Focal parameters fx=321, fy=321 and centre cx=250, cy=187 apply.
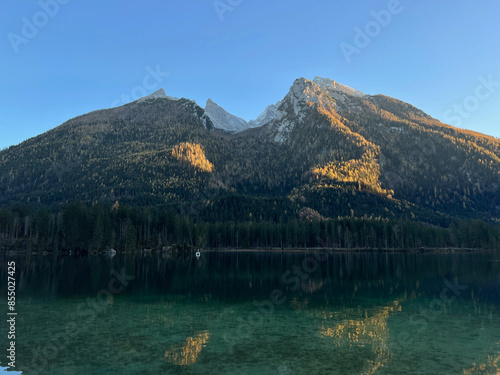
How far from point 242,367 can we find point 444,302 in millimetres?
32663

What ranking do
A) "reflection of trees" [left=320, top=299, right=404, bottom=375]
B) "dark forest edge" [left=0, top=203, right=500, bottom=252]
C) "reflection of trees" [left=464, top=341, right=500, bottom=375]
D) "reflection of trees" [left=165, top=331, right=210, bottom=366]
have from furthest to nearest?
"dark forest edge" [left=0, top=203, right=500, bottom=252] < "reflection of trees" [left=320, top=299, right=404, bottom=375] < "reflection of trees" [left=165, top=331, right=210, bottom=366] < "reflection of trees" [left=464, top=341, right=500, bottom=375]

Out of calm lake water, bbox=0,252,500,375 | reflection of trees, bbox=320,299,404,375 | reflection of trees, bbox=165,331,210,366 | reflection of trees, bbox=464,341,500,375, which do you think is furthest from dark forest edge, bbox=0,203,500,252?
reflection of trees, bbox=464,341,500,375

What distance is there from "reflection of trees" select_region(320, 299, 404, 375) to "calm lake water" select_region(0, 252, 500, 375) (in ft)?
0.28

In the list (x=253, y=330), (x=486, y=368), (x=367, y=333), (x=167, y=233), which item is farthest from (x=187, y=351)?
(x=167, y=233)

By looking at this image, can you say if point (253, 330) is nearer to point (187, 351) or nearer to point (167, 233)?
point (187, 351)

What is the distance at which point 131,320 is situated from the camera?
1192 inches

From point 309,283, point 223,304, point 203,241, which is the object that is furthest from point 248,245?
point 223,304

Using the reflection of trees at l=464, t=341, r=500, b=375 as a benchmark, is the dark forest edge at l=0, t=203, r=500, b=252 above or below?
above

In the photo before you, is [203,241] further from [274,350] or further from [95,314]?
[274,350]

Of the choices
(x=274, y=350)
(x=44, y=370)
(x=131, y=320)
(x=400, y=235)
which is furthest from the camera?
(x=400, y=235)

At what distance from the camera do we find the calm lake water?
1967 centimetres

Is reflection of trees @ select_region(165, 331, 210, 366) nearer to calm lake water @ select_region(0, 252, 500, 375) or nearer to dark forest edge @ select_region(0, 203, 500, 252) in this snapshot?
calm lake water @ select_region(0, 252, 500, 375)

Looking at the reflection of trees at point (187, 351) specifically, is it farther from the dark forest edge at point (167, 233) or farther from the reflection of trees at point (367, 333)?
the dark forest edge at point (167, 233)

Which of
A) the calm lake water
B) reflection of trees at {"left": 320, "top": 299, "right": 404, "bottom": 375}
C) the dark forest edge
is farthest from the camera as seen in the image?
the dark forest edge
